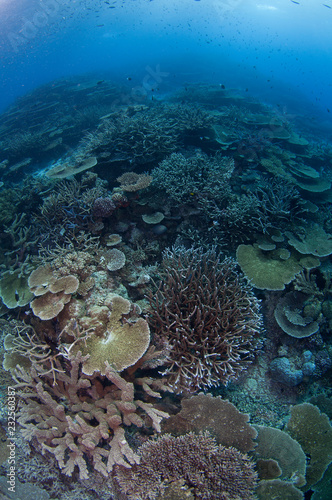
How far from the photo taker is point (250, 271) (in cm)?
434

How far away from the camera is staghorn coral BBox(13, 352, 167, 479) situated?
239cm

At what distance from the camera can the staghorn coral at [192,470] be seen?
2.23 metres

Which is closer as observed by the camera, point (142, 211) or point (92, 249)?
point (92, 249)

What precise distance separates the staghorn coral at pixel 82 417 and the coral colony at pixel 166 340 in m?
0.02

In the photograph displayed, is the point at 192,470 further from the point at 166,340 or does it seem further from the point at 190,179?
the point at 190,179

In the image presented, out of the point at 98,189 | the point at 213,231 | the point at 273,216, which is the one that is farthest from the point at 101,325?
the point at 273,216

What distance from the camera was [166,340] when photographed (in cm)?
320

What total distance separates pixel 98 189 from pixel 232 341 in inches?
187

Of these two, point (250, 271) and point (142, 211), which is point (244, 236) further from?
point (142, 211)

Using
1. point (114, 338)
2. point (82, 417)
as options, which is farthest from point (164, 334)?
point (82, 417)

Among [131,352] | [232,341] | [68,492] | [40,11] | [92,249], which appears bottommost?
[68,492]

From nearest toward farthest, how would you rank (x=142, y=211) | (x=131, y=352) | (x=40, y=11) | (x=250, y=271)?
(x=131, y=352)
(x=250, y=271)
(x=142, y=211)
(x=40, y=11)
